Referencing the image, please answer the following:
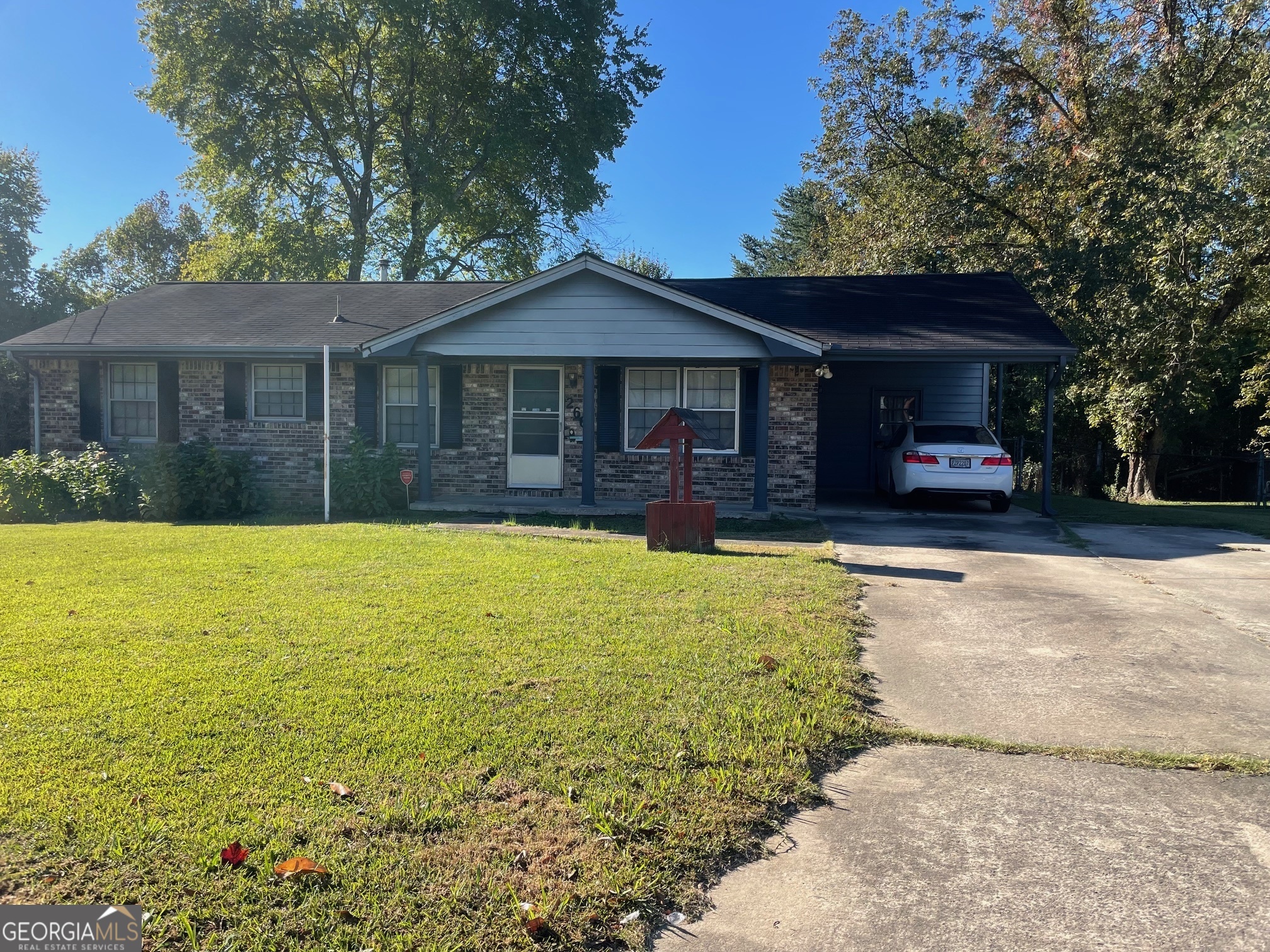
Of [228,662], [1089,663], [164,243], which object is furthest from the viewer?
[164,243]

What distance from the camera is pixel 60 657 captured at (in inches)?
184

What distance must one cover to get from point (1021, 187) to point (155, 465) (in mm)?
20196

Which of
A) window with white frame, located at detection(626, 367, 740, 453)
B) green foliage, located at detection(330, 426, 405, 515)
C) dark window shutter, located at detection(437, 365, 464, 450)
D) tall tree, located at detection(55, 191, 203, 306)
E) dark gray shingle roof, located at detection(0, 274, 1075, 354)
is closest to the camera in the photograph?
green foliage, located at detection(330, 426, 405, 515)

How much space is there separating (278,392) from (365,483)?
335 centimetres

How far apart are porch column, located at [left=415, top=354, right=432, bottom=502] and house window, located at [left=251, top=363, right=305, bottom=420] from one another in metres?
2.86

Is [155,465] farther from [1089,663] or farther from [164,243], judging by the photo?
[164,243]

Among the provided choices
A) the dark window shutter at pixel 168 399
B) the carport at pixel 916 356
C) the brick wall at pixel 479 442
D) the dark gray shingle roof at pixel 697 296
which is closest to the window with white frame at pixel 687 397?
the brick wall at pixel 479 442

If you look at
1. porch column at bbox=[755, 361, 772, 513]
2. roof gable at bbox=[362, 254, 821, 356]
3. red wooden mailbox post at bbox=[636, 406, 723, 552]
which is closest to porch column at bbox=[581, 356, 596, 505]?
roof gable at bbox=[362, 254, 821, 356]

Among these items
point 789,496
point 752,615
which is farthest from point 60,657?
point 789,496

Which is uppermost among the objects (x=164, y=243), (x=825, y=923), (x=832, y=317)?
(x=164, y=243)

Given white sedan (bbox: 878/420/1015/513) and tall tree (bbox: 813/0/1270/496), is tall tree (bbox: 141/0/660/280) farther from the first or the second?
white sedan (bbox: 878/420/1015/513)

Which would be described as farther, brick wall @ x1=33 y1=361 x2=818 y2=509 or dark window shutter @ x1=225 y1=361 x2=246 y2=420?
dark window shutter @ x1=225 y1=361 x2=246 y2=420

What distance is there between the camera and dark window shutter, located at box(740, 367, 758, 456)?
13.6 meters

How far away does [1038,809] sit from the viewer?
126 inches
